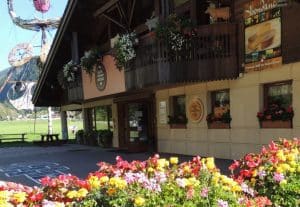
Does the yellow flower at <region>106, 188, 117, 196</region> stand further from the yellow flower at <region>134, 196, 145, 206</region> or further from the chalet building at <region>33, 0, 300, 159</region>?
the chalet building at <region>33, 0, 300, 159</region>

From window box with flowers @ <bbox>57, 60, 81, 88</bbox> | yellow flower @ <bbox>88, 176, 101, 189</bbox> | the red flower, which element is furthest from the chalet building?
yellow flower @ <bbox>88, 176, 101, 189</bbox>

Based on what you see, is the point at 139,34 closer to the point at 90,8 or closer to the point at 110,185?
the point at 90,8

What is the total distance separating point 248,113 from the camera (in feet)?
45.5

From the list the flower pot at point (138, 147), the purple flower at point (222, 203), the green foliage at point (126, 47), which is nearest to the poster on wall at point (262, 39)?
the green foliage at point (126, 47)

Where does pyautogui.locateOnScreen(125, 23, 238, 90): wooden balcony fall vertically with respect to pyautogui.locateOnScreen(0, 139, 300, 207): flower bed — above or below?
above

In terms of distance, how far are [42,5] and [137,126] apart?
24.3 m

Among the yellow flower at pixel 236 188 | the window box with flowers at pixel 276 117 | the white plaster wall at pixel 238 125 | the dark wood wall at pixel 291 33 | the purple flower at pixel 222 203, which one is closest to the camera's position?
the purple flower at pixel 222 203

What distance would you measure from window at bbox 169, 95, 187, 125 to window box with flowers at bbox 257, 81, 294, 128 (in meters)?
4.02

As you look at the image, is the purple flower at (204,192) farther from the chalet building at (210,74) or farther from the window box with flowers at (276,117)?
the window box with flowers at (276,117)

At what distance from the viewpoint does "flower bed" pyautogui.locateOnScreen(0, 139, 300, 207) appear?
4012 millimetres

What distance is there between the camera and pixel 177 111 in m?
17.6

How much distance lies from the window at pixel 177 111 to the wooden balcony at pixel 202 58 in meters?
2.74

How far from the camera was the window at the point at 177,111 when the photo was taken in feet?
56.1

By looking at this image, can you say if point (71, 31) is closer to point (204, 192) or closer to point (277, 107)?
point (277, 107)
